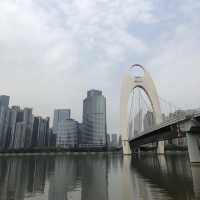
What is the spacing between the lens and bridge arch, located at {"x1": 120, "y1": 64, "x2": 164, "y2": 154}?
98375 mm

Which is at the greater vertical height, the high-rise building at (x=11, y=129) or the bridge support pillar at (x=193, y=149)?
the high-rise building at (x=11, y=129)

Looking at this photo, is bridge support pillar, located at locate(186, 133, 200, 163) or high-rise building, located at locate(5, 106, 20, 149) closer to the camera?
bridge support pillar, located at locate(186, 133, 200, 163)

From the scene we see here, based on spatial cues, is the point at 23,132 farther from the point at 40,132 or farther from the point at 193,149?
the point at 193,149

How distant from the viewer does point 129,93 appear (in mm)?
104312

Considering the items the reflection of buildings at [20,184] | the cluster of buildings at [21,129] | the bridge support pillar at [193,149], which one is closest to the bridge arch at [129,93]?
the bridge support pillar at [193,149]

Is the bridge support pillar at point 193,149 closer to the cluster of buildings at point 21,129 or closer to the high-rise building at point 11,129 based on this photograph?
the cluster of buildings at point 21,129

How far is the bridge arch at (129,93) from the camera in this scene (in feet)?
323

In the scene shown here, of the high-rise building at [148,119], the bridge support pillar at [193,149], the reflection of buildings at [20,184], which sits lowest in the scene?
the reflection of buildings at [20,184]

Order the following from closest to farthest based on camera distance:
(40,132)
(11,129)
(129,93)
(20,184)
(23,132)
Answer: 1. (20,184)
2. (129,93)
3. (23,132)
4. (11,129)
5. (40,132)

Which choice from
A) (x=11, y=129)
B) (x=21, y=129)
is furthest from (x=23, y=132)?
(x=11, y=129)

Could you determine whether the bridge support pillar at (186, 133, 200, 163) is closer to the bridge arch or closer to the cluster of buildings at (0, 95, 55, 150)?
the bridge arch

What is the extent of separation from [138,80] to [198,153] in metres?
71.3

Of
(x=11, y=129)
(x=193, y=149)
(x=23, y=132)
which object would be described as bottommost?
(x=193, y=149)

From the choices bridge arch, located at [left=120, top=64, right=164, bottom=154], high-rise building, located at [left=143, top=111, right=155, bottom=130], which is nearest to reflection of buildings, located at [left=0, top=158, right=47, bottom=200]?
bridge arch, located at [left=120, top=64, right=164, bottom=154]
